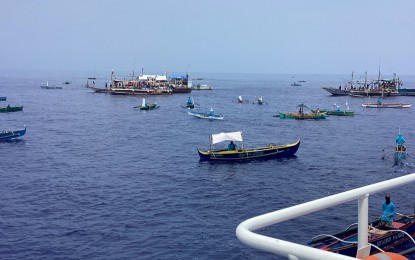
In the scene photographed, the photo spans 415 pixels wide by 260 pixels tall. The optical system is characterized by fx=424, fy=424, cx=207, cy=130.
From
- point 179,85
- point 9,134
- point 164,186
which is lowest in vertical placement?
point 164,186

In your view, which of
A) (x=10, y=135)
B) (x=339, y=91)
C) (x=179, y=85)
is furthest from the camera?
(x=179, y=85)

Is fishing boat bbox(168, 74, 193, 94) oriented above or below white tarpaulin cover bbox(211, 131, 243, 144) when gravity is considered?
above

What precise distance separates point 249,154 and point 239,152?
1332 mm

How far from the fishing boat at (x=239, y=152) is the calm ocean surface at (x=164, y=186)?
1.07 m

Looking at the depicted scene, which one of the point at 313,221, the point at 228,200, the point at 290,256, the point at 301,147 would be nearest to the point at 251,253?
the point at 313,221

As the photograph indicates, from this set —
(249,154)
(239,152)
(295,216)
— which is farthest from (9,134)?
(295,216)

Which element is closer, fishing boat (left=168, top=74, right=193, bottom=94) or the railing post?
the railing post

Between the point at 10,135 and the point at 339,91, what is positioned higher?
the point at 339,91

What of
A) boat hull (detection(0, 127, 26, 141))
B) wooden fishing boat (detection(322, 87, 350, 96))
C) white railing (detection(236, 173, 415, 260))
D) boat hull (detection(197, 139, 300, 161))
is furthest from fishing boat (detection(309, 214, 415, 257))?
wooden fishing boat (detection(322, 87, 350, 96))

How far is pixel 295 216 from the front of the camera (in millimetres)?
3779

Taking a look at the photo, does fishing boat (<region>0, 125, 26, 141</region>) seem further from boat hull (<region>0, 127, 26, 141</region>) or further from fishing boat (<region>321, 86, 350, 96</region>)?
fishing boat (<region>321, 86, 350, 96</region>)

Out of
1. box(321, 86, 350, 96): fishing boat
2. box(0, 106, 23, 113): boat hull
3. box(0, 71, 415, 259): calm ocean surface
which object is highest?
box(321, 86, 350, 96): fishing boat

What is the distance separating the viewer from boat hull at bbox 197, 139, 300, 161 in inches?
1943

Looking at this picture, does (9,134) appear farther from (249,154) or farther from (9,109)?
(9,109)
